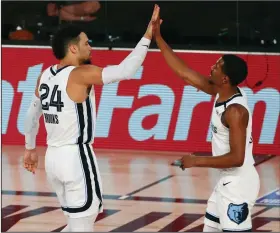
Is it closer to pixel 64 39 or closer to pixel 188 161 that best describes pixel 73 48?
pixel 64 39

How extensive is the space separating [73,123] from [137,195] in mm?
3660

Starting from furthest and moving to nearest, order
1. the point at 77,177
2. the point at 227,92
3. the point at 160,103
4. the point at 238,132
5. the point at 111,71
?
the point at 160,103 < the point at 77,177 < the point at 227,92 < the point at 111,71 < the point at 238,132

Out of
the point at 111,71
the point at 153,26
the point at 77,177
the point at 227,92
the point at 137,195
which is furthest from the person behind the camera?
the point at 137,195

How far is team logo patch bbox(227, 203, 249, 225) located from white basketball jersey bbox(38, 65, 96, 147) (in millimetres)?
1075

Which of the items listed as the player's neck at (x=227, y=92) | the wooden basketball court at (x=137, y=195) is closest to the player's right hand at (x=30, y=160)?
the player's neck at (x=227, y=92)

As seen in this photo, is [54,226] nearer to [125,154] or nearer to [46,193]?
[46,193]

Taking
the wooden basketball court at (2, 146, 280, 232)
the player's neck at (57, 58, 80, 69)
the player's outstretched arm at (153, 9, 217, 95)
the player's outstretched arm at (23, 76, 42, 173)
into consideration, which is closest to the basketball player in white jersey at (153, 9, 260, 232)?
the player's outstretched arm at (153, 9, 217, 95)

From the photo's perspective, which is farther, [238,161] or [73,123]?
[73,123]

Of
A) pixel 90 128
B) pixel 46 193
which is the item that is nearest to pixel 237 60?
pixel 90 128

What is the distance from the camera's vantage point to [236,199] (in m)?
7.26

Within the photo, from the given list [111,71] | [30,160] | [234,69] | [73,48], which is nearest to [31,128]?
[30,160]

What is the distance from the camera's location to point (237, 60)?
7223 mm

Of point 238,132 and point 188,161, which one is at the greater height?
point 238,132

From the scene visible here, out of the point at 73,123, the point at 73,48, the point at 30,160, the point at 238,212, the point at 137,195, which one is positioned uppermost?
the point at 73,48
